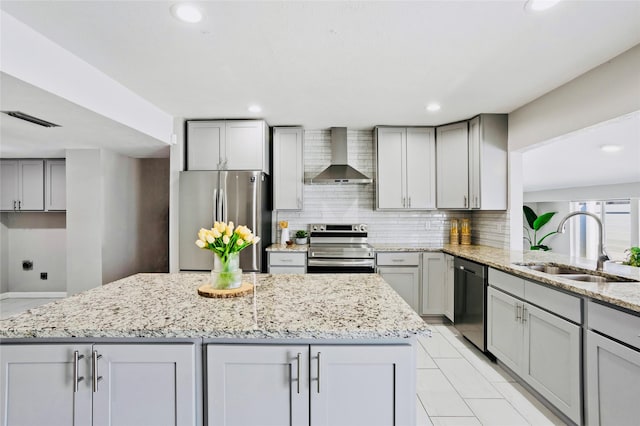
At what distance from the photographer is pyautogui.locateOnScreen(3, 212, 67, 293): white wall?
16.6ft

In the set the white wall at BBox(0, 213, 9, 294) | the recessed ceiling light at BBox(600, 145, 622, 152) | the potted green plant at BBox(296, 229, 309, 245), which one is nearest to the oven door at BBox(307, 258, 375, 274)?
the potted green plant at BBox(296, 229, 309, 245)

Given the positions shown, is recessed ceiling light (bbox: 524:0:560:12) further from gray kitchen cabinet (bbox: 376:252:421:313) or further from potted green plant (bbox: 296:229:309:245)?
potted green plant (bbox: 296:229:309:245)

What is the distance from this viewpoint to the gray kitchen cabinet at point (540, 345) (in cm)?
186

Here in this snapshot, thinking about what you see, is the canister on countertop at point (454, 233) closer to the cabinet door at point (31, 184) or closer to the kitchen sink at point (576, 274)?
the kitchen sink at point (576, 274)

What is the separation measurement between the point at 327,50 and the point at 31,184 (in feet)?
17.3

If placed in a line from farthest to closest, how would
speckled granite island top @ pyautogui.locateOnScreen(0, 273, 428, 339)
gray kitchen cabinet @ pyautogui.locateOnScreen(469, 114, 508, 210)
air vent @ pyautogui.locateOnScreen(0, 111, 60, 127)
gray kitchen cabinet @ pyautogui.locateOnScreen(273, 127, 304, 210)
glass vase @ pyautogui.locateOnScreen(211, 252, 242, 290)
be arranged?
gray kitchen cabinet @ pyautogui.locateOnScreen(273, 127, 304, 210) → gray kitchen cabinet @ pyautogui.locateOnScreen(469, 114, 508, 210) → air vent @ pyautogui.locateOnScreen(0, 111, 60, 127) → glass vase @ pyautogui.locateOnScreen(211, 252, 242, 290) → speckled granite island top @ pyautogui.locateOnScreen(0, 273, 428, 339)

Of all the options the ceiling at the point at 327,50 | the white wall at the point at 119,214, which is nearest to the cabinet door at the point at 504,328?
the ceiling at the point at 327,50

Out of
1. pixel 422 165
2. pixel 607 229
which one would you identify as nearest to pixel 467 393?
pixel 422 165

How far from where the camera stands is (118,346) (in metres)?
1.29

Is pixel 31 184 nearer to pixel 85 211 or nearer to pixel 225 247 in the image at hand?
pixel 85 211

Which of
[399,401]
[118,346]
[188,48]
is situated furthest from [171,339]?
[188,48]

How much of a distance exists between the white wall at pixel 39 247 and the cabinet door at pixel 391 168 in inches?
199

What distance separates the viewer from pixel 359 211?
430cm

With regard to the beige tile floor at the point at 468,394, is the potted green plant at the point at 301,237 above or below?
above
